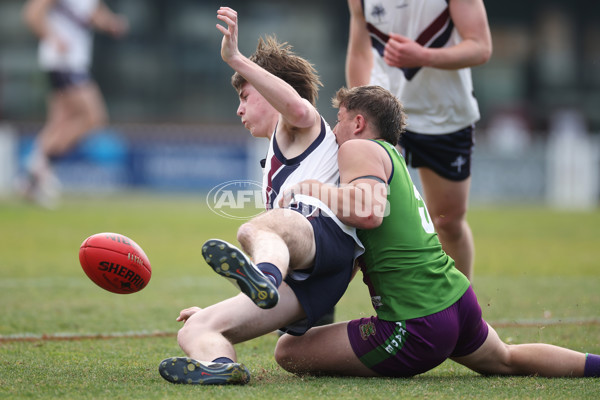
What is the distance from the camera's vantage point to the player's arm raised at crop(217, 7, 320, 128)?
3.52 m

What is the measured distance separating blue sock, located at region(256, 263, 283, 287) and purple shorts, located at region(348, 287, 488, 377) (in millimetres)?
611

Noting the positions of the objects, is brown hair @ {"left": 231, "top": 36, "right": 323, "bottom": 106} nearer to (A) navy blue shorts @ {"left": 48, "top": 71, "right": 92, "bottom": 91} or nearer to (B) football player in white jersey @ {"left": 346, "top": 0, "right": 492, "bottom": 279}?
(B) football player in white jersey @ {"left": 346, "top": 0, "right": 492, "bottom": 279}

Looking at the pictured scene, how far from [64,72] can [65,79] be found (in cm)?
10

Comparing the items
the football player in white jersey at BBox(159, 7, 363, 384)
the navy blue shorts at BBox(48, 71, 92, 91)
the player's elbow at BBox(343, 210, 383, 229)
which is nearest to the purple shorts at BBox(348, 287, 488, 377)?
the football player in white jersey at BBox(159, 7, 363, 384)

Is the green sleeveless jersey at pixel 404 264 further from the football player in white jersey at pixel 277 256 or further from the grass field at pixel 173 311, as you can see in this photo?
the grass field at pixel 173 311

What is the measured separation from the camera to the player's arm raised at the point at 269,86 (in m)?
3.52

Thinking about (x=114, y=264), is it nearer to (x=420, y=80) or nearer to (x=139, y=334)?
(x=139, y=334)

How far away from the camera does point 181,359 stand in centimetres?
333

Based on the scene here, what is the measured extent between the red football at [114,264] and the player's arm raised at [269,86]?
1027 millimetres

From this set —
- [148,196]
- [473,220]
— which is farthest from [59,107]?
[473,220]

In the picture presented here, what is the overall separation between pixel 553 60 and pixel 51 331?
2568cm

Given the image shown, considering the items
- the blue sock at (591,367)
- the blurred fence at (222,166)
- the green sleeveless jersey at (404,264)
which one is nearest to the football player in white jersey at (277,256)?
the green sleeveless jersey at (404,264)

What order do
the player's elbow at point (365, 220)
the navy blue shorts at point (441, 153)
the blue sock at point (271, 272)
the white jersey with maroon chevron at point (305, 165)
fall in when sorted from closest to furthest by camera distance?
the blue sock at point (271, 272)
the player's elbow at point (365, 220)
the white jersey with maroon chevron at point (305, 165)
the navy blue shorts at point (441, 153)

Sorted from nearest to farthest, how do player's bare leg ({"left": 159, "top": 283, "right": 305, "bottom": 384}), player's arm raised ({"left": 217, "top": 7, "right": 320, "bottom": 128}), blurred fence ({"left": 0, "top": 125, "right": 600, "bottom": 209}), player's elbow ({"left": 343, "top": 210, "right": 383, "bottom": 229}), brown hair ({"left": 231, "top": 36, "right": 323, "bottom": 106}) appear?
Result: player's bare leg ({"left": 159, "top": 283, "right": 305, "bottom": 384}), player's elbow ({"left": 343, "top": 210, "right": 383, "bottom": 229}), player's arm raised ({"left": 217, "top": 7, "right": 320, "bottom": 128}), brown hair ({"left": 231, "top": 36, "right": 323, "bottom": 106}), blurred fence ({"left": 0, "top": 125, "right": 600, "bottom": 209})
